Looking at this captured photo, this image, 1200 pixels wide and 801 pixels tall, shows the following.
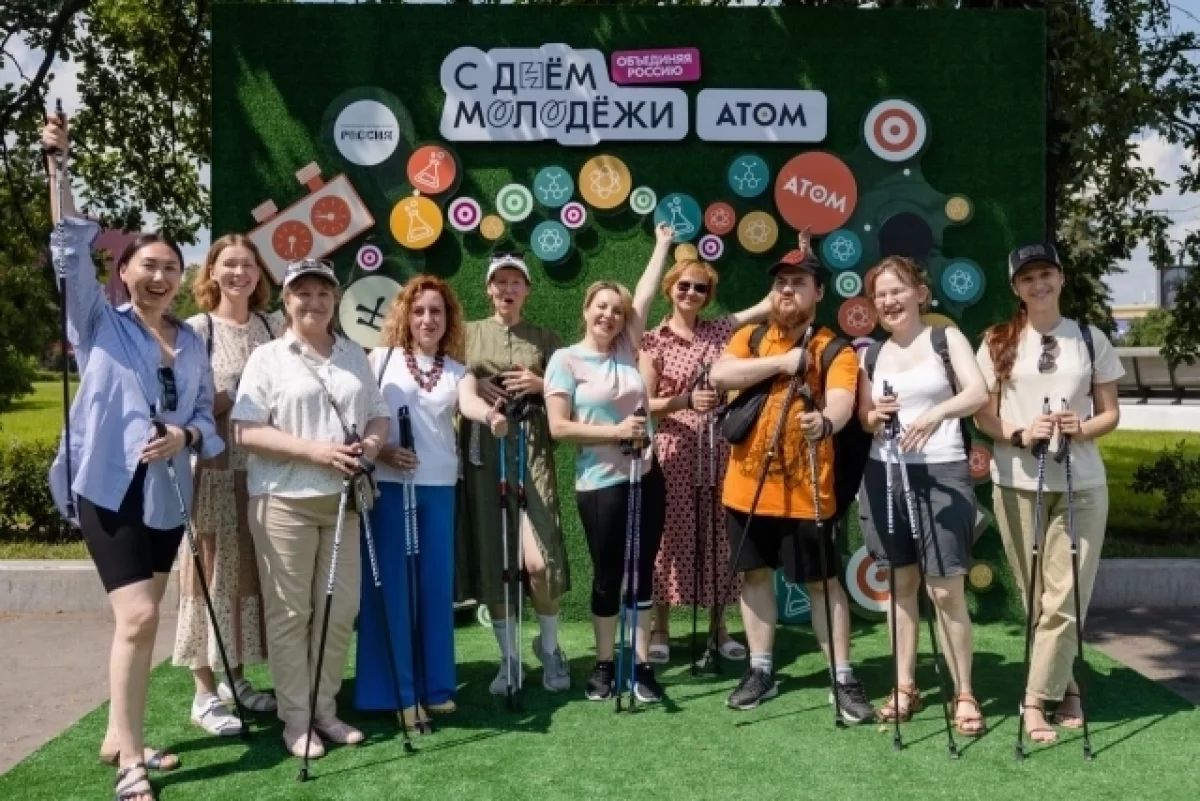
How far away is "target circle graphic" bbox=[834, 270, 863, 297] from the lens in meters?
5.83

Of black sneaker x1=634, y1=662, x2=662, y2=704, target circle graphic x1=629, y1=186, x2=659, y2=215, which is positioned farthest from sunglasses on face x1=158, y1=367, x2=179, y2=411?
target circle graphic x1=629, y1=186, x2=659, y2=215


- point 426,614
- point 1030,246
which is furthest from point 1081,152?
point 426,614

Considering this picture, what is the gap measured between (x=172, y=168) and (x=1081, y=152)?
6.32m

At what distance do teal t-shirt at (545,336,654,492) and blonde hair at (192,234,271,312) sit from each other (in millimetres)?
1108

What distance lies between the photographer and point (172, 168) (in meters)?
8.81

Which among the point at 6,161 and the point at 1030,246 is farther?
the point at 6,161

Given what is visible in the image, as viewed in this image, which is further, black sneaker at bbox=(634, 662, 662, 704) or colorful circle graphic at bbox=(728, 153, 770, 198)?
colorful circle graphic at bbox=(728, 153, 770, 198)

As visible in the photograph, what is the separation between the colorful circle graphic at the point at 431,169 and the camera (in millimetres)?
5777

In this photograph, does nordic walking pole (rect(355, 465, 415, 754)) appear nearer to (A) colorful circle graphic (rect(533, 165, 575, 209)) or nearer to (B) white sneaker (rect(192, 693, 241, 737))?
(B) white sneaker (rect(192, 693, 241, 737))

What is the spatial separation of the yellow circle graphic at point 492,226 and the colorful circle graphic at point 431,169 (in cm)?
25

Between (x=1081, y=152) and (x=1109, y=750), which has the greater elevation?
(x=1081, y=152)

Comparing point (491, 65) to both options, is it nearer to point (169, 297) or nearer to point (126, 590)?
point (169, 297)

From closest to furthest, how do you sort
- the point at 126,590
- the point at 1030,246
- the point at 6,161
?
the point at 126,590
the point at 1030,246
the point at 6,161

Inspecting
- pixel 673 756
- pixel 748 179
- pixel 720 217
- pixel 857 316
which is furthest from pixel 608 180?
pixel 673 756
